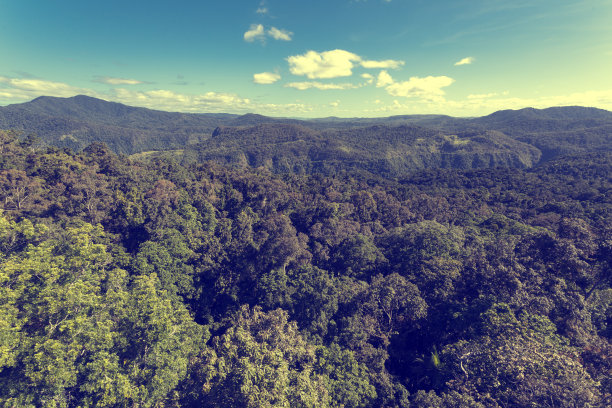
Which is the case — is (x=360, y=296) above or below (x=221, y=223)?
below

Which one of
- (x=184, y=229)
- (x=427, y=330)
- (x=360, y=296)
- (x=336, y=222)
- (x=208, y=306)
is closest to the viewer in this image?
(x=427, y=330)

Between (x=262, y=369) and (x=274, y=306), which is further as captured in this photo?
(x=274, y=306)

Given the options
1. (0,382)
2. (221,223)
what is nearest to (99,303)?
(0,382)

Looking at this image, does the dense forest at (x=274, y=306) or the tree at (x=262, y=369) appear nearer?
the tree at (x=262, y=369)

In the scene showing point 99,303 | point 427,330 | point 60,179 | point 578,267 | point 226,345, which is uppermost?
point 60,179

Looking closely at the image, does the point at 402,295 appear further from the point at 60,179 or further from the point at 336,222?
the point at 60,179

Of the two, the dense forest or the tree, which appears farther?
the dense forest

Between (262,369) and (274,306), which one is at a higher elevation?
(262,369)

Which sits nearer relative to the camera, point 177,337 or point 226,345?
point 226,345
